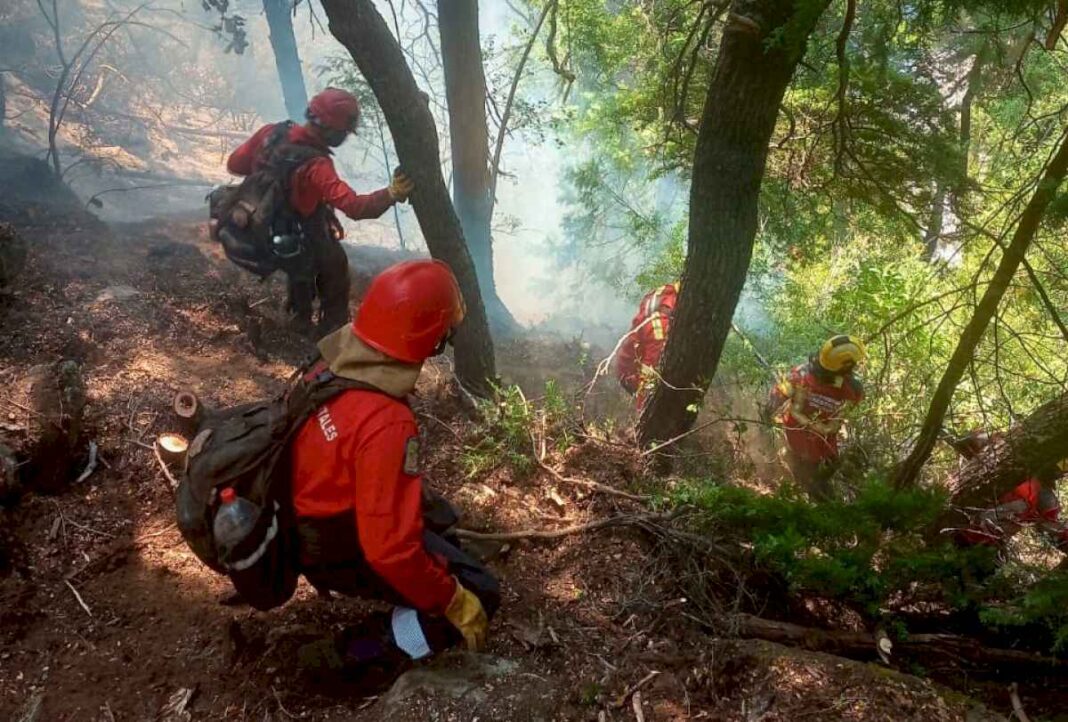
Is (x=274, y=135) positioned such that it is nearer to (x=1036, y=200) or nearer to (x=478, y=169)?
(x=478, y=169)

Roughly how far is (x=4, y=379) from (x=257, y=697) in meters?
2.68

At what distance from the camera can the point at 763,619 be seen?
2770 millimetres

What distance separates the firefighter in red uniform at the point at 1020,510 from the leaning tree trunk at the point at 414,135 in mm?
3346

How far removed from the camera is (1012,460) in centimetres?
388

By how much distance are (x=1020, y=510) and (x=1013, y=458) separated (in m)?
0.43

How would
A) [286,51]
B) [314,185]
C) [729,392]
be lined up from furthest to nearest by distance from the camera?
[286,51] < [729,392] < [314,185]

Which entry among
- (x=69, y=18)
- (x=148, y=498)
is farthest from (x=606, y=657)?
(x=69, y=18)

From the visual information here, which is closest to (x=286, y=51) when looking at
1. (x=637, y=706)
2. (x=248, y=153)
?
(x=248, y=153)

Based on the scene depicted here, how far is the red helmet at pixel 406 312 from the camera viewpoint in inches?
95.4

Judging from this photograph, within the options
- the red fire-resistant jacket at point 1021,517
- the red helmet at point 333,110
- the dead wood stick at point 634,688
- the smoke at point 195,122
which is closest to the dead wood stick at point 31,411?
the red helmet at point 333,110

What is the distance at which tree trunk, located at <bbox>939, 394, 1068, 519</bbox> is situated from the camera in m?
3.61

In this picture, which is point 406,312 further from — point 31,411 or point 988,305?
point 988,305

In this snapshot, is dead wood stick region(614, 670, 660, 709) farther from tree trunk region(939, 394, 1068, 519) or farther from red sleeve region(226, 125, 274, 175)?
red sleeve region(226, 125, 274, 175)

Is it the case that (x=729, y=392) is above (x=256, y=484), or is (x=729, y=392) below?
below
